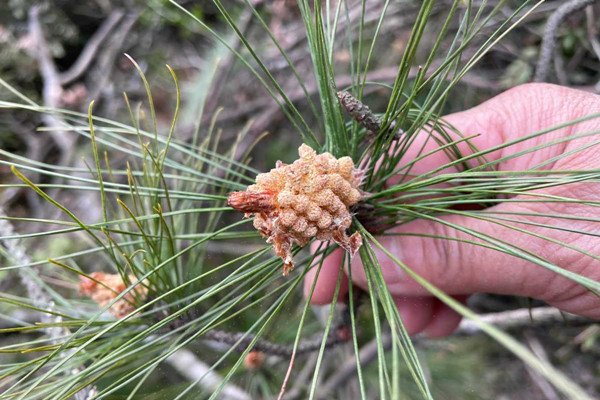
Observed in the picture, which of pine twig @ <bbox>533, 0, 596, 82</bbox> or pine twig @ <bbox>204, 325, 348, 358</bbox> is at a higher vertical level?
pine twig @ <bbox>533, 0, 596, 82</bbox>

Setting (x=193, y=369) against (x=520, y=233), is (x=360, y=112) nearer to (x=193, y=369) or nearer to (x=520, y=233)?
(x=520, y=233)

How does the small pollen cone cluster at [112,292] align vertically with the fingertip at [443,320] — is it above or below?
above

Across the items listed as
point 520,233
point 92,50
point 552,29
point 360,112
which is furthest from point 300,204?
point 92,50

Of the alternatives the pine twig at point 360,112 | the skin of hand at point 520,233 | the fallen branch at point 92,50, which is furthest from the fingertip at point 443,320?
the fallen branch at point 92,50

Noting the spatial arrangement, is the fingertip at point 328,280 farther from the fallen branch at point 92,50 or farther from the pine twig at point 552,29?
the fallen branch at point 92,50

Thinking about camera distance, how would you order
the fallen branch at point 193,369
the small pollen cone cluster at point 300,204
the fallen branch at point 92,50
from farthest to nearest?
the fallen branch at point 92,50
the fallen branch at point 193,369
the small pollen cone cluster at point 300,204

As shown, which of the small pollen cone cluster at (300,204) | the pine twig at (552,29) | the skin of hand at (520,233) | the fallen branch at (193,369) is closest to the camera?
the small pollen cone cluster at (300,204)

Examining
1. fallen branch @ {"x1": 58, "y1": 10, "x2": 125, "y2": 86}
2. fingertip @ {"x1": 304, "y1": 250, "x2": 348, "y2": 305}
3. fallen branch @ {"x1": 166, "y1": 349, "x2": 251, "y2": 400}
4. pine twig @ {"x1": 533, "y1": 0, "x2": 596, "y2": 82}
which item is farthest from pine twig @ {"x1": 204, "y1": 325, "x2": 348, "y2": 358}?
fallen branch @ {"x1": 58, "y1": 10, "x2": 125, "y2": 86}

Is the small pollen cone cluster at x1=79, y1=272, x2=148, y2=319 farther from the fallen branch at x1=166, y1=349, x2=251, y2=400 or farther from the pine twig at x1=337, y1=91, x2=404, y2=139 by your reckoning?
the pine twig at x1=337, y1=91, x2=404, y2=139
